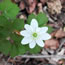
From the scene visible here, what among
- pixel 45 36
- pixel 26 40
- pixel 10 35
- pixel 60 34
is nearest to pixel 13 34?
pixel 10 35

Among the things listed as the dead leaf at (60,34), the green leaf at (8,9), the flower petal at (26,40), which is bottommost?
the dead leaf at (60,34)

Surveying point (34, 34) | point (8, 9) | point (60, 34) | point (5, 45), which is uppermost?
point (8, 9)

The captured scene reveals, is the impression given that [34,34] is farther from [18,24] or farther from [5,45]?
[5,45]

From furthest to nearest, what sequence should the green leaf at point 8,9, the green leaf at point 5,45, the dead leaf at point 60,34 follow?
the dead leaf at point 60,34 → the green leaf at point 8,9 → the green leaf at point 5,45

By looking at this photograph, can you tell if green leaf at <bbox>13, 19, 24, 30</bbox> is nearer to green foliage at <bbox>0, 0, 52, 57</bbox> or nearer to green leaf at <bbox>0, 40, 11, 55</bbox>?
green foliage at <bbox>0, 0, 52, 57</bbox>

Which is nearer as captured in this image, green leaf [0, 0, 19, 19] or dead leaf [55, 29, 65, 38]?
green leaf [0, 0, 19, 19]

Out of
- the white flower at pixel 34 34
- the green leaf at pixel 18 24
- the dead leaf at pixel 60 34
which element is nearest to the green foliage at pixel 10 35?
the green leaf at pixel 18 24

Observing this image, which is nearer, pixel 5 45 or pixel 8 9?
pixel 5 45

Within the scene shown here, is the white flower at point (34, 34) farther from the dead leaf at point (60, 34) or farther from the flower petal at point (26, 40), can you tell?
the dead leaf at point (60, 34)

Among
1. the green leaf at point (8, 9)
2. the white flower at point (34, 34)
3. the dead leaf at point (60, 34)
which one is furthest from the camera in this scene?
the dead leaf at point (60, 34)

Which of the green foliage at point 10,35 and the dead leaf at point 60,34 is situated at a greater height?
the green foliage at point 10,35

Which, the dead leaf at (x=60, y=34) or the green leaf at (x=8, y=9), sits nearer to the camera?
the green leaf at (x=8, y=9)

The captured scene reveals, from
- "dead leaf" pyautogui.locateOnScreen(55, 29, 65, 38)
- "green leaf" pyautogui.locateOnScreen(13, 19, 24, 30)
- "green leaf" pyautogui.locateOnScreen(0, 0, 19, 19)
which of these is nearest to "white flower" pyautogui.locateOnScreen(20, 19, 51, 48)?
"green leaf" pyautogui.locateOnScreen(13, 19, 24, 30)

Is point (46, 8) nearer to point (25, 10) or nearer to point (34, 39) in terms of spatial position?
point (25, 10)
